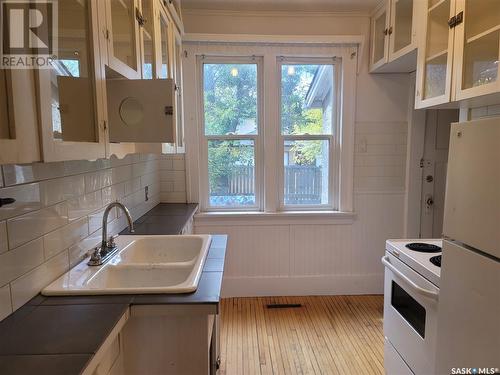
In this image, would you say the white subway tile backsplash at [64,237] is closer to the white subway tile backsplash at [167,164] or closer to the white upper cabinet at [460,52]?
the white subway tile backsplash at [167,164]

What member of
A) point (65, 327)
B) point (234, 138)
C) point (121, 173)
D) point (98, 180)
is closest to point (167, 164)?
point (234, 138)

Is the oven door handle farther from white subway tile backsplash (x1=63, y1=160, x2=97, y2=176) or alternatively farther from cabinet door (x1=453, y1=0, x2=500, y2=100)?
white subway tile backsplash (x1=63, y1=160, x2=97, y2=176)

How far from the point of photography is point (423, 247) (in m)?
1.81

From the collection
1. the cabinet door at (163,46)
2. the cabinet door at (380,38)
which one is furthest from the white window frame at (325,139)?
the cabinet door at (163,46)

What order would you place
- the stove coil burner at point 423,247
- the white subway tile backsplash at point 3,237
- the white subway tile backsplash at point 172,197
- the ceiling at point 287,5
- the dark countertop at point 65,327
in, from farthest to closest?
the white subway tile backsplash at point 172,197 → the ceiling at point 287,5 → the stove coil burner at point 423,247 → the white subway tile backsplash at point 3,237 → the dark countertop at point 65,327

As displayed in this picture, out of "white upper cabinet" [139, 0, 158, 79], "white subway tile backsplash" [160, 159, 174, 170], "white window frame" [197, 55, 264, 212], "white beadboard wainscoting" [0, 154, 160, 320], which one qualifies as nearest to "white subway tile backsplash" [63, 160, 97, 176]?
"white beadboard wainscoting" [0, 154, 160, 320]

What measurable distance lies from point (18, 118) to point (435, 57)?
7.09 feet

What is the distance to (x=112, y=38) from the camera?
1.18 m

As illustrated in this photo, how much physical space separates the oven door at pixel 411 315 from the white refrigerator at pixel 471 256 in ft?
0.28

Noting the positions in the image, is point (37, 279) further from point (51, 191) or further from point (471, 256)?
point (471, 256)

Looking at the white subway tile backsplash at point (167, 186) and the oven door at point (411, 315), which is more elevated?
the white subway tile backsplash at point (167, 186)

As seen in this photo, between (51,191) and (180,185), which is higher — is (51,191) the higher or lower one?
the higher one

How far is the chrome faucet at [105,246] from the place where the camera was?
141 centimetres

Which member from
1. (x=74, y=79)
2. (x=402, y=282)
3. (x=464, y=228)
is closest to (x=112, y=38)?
(x=74, y=79)
